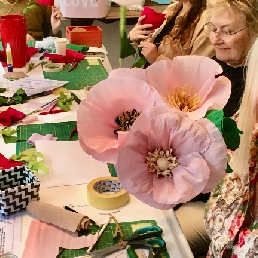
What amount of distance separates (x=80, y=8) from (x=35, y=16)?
60cm

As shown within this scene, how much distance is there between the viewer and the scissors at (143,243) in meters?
0.94

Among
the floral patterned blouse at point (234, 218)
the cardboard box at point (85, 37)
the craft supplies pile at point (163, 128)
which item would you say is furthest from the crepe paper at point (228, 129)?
the cardboard box at point (85, 37)

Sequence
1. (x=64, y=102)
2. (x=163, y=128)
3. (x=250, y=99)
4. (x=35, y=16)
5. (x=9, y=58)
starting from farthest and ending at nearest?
1. (x=35, y=16)
2. (x=9, y=58)
3. (x=64, y=102)
4. (x=250, y=99)
5. (x=163, y=128)

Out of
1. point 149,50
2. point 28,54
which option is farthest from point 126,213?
point 28,54

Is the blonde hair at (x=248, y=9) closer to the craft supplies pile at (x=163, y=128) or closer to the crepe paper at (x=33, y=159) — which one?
the crepe paper at (x=33, y=159)

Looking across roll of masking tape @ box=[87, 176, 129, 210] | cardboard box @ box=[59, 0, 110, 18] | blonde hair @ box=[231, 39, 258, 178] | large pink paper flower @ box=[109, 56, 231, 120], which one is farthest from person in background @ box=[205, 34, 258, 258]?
cardboard box @ box=[59, 0, 110, 18]

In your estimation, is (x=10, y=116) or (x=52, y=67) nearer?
(x=10, y=116)

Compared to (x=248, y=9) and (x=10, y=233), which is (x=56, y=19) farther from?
(x=10, y=233)

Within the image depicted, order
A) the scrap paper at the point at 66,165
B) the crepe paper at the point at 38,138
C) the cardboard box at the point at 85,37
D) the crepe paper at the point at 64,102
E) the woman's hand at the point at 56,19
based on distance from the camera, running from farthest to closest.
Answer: the woman's hand at the point at 56,19 → the cardboard box at the point at 85,37 → the crepe paper at the point at 64,102 → the crepe paper at the point at 38,138 → the scrap paper at the point at 66,165

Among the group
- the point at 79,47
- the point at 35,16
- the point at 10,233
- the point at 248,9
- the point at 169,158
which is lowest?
the point at 35,16

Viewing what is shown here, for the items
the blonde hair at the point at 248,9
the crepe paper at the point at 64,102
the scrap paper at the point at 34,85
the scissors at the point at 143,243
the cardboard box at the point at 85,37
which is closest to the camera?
the scissors at the point at 143,243

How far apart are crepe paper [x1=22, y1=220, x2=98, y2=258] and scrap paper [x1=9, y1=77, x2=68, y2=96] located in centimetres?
90

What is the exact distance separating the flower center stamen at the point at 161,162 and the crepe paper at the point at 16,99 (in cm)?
123

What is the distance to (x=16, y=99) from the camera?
1748mm
